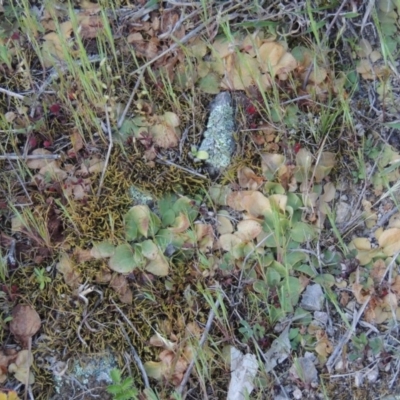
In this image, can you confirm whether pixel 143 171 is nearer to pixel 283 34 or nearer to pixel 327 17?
pixel 283 34

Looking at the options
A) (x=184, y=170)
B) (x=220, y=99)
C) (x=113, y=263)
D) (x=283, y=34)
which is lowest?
(x=113, y=263)

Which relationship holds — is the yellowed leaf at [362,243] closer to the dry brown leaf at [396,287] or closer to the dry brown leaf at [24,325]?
the dry brown leaf at [396,287]

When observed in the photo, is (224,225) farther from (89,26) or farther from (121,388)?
(89,26)

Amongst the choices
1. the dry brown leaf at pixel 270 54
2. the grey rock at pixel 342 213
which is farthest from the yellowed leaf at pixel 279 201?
the dry brown leaf at pixel 270 54

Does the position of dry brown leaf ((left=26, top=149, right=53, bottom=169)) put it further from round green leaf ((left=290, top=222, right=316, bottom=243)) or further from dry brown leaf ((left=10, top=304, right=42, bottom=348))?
round green leaf ((left=290, top=222, right=316, bottom=243))

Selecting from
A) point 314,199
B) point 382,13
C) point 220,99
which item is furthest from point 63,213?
point 382,13

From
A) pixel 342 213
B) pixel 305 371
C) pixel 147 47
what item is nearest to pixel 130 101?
pixel 147 47
